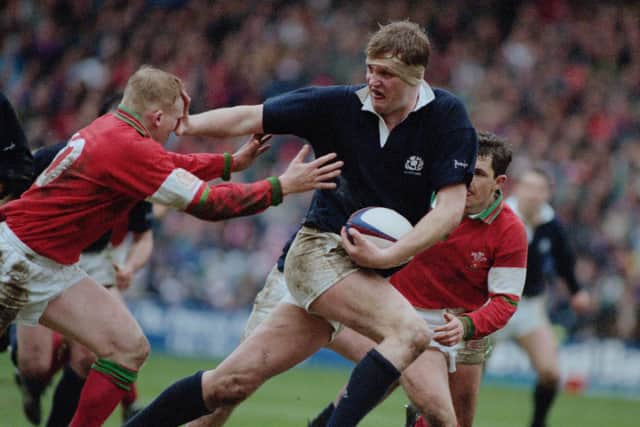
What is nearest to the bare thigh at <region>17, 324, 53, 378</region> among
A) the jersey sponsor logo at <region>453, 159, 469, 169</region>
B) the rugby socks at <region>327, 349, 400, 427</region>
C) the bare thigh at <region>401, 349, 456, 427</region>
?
the bare thigh at <region>401, 349, 456, 427</region>

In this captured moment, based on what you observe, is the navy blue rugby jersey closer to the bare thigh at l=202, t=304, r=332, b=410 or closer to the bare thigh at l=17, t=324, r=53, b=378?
the bare thigh at l=202, t=304, r=332, b=410

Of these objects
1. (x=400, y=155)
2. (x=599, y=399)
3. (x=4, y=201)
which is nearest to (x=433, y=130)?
(x=400, y=155)

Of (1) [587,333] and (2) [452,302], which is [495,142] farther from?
(1) [587,333]

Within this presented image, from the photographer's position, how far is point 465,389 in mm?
6605

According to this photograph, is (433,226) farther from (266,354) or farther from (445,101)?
(266,354)

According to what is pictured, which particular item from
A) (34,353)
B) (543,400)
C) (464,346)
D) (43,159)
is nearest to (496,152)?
(464,346)

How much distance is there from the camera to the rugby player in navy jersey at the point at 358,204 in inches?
215

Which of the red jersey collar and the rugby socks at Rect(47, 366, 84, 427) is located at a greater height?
the red jersey collar

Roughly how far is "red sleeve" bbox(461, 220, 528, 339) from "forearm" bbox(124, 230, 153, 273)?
3.27 m

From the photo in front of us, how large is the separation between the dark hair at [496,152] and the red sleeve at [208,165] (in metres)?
1.53

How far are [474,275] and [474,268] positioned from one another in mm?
52

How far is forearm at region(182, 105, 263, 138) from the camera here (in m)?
5.89

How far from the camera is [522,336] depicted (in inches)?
386

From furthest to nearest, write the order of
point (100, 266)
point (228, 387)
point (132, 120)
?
point (100, 266) → point (132, 120) → point (228, 387)
